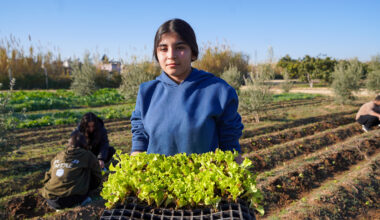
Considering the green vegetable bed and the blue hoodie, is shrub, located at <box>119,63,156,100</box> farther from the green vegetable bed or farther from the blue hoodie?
the green vegetable bed

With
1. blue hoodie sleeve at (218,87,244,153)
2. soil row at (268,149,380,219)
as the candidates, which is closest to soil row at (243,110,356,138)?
soil row at (268,149,380,219)

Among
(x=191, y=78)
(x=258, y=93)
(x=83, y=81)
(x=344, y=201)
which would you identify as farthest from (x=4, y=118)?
(x=83, y=81)

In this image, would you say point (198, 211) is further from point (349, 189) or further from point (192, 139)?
point (349, 189)

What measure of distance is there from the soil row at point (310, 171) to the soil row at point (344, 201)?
0.23 meters

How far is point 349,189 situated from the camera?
4.83 meters

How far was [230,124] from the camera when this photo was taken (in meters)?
1.67

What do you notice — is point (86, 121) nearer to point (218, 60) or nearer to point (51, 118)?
point (51, 118)

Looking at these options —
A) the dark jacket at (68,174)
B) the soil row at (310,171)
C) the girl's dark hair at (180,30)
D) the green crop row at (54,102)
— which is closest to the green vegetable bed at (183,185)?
the girl's dark hair at (180,30)

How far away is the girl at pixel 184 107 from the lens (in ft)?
5.32

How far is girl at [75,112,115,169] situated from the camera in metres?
5.15

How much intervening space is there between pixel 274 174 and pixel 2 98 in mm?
5844

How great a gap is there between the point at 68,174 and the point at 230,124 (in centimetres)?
300

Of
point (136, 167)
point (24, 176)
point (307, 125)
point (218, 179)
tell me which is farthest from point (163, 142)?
point (307, 125)

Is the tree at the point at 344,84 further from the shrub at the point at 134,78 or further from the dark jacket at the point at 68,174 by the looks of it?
the dark jacket at the point at 68,174
